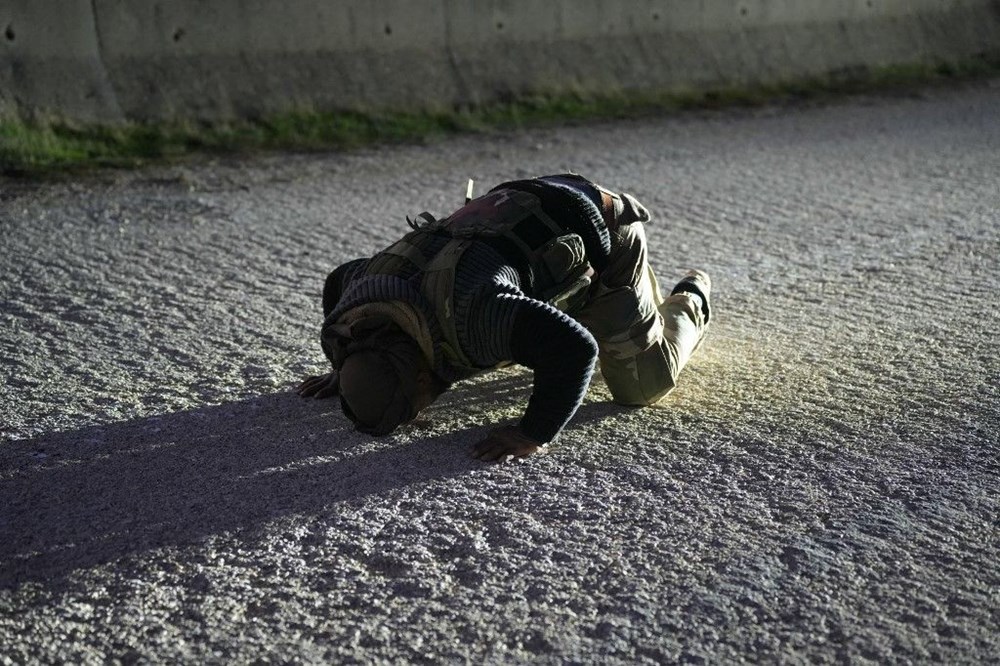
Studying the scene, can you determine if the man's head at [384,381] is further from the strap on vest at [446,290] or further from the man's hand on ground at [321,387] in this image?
the man's hand on ground at [321,387]

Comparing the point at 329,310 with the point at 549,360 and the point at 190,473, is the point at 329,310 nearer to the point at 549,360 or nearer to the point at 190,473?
the point at 190,473

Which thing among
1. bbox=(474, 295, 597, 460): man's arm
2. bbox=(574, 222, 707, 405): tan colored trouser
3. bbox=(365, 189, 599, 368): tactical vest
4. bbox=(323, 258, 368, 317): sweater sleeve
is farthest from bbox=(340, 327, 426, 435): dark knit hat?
bbox=(574, 222, 707, 405): tan colored trouser

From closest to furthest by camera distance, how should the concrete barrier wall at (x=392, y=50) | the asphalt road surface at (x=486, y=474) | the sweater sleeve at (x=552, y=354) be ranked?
1. the asphalt road surface at (x=486, y=474)
2. the sweater sleeve at (x=552, y=354)
3. the concrete barrier wall at (x=392, y=50)

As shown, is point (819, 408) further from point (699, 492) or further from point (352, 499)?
point (352, 499)

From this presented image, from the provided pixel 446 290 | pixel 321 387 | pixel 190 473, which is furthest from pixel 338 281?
pixel 190 473

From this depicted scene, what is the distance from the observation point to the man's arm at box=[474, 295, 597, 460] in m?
3.22

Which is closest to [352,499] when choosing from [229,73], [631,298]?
[631,298]

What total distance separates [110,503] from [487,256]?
1140mm

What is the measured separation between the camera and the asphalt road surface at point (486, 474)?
8.40ft

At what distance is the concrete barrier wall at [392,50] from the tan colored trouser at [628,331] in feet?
14.2

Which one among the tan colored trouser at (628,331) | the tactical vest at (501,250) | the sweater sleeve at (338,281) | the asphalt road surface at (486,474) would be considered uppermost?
the tactical vest at (501,250)

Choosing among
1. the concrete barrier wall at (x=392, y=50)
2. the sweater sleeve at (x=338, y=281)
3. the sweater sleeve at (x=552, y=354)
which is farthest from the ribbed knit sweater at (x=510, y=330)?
the concrete barrier wall at (x=392, y=50)

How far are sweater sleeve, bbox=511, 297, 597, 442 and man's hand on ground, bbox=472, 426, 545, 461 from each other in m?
0.10

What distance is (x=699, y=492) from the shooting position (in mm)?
3164
